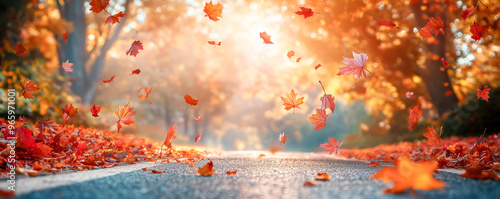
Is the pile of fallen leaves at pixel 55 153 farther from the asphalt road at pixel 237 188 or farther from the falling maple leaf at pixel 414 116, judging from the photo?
the falling maple leaf at pixel 414 116

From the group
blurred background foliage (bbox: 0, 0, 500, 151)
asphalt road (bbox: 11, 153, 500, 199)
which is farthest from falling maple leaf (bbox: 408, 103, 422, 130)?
blurred background foliage (bbox: 0, 0, 500, 151)

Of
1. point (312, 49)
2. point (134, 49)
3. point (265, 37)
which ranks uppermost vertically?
point (312, 49)

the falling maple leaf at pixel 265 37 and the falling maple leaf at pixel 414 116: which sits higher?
the falling maple leaf at pixel 265 37

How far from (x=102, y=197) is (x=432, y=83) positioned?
10.1 m

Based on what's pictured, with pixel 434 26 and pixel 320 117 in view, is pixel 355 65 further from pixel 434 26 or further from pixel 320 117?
pixel 434 26

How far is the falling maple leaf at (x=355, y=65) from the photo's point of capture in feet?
14.8

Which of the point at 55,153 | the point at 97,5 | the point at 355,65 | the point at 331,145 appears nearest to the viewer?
the point at 55,153

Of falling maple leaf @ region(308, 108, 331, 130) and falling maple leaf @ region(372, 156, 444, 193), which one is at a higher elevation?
falling maple leaf @ region(308, 108, 331, 130)

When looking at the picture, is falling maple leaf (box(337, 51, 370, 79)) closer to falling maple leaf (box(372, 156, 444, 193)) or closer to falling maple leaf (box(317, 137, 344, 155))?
falling maple leaf (box(317, 137, 344, 155))

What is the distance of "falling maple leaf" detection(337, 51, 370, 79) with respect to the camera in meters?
4.51

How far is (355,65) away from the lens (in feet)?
15.9

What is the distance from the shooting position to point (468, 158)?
14.7ft

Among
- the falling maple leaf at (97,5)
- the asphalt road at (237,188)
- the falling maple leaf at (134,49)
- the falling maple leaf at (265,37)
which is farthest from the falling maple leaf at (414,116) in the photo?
the falling maple leaf at (97,5)

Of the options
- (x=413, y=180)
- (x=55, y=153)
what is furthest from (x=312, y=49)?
(x=413, y=180)
